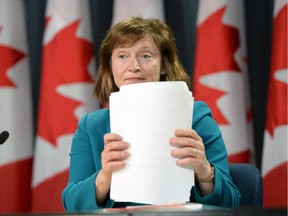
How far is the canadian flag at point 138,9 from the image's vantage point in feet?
8.39

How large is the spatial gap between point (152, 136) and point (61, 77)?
58.8 inches

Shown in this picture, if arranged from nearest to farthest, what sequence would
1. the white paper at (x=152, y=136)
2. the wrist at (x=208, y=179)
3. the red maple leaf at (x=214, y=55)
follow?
the white paper at (x=152, y=136)
the wrist at (x=208, y=179)
the red maple leaf at (x=214, y=55)

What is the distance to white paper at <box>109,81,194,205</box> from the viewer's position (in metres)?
1.12

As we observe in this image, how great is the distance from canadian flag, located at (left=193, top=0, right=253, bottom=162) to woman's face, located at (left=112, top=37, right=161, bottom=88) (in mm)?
977

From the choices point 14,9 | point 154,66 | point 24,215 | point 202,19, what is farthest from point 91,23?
point 24,215

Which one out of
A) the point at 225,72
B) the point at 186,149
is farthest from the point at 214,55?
the point at 186,149

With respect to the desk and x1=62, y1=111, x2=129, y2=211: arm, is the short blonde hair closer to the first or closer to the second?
x1=62, y1=111, x2=129, y2=211: arm

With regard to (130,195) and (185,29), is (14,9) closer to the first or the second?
(185,29)

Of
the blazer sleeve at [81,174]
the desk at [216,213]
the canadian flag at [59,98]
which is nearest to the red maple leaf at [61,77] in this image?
the canadian flag at [59,98]

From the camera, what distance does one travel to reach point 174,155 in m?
1.13

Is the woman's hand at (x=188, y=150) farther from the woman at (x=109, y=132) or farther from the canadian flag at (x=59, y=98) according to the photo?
the canadian flag at (x=59, y=98)

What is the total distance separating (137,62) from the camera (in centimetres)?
147

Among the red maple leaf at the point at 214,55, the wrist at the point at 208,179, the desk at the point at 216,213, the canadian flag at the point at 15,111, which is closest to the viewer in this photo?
the desk at the point at 216,213

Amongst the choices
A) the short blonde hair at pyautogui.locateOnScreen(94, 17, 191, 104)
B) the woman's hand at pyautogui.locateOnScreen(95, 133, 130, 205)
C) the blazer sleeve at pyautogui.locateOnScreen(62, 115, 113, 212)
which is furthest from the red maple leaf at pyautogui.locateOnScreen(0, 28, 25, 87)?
the woman's hand at pyautogui.locateOnScreen(95, 133, 130, 205)
